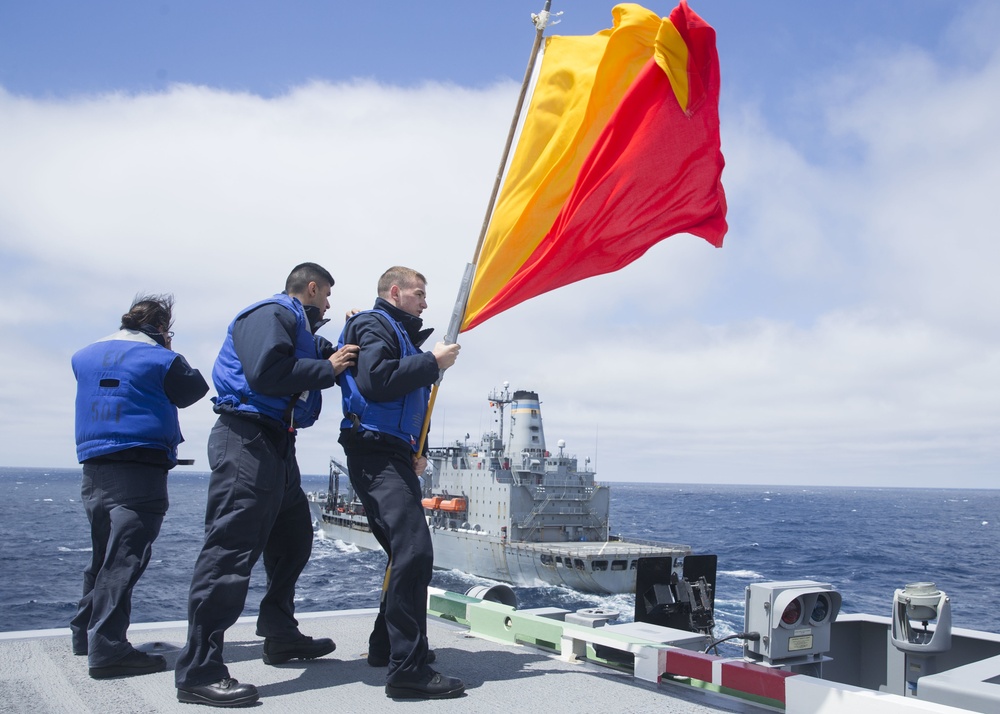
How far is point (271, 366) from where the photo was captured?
312cm

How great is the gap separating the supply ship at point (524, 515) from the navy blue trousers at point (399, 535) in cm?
2927

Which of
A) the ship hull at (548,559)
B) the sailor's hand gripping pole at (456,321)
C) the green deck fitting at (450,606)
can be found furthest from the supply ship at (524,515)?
the sailor's hand gripping pole at (456,321)

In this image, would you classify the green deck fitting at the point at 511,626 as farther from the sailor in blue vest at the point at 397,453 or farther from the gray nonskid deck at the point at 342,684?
the sailor in blue vest at the point at 397,453

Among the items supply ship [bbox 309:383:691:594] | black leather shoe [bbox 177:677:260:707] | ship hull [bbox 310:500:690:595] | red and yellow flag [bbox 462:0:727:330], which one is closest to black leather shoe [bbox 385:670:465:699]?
black leather shoe [bbox 177:677:260:707]

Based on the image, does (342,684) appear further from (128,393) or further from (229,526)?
(128,393)

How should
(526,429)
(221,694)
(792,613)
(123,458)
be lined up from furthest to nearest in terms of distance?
(526,429)
(123,458)
(792,613)
(221,694)

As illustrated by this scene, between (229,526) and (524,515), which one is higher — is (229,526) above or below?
above

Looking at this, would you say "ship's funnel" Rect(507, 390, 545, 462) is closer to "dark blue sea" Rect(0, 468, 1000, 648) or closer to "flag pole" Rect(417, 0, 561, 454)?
"dark blue sea" Rect(0, 468, 1000, 648)

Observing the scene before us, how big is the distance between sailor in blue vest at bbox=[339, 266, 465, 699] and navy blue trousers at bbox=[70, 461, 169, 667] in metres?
1.02

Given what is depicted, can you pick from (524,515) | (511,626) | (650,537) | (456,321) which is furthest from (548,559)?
(650,537)

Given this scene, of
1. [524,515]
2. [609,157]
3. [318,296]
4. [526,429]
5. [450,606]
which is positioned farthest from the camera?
[526,429]

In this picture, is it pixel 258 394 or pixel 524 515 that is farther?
pixel 524 515

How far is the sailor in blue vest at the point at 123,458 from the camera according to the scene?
341cm

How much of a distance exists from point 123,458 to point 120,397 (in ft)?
0.97
